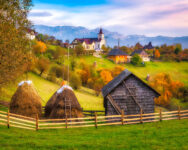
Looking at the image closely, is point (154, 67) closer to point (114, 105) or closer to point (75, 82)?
point (75, 82)

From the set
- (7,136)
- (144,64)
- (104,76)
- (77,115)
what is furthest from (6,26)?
(144,64)

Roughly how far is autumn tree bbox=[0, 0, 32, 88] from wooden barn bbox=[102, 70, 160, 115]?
11.1m

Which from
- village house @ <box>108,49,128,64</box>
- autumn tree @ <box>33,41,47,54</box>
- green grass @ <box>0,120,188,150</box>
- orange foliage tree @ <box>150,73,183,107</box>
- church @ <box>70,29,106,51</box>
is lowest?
orange foliage tree @ <box>150,73,183,107</box>

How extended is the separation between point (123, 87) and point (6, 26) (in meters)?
14.0

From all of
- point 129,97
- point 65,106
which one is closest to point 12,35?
point 65,106

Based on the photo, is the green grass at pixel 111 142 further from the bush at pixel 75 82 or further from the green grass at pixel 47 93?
the bush at pixel 75 82

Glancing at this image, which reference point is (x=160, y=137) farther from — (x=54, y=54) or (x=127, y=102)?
(x=54, y=54)

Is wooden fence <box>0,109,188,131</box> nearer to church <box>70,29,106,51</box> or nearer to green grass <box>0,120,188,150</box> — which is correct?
green grass <box>0,120,188,150</box>

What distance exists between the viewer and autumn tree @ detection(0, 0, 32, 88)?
71.5 ft

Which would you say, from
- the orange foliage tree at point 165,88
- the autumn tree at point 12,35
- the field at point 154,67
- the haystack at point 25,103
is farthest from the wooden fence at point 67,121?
the field at point 154,67

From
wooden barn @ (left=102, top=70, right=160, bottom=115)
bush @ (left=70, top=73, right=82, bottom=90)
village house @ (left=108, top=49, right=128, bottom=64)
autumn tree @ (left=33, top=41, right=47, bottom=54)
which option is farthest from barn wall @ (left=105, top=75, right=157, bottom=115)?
village house @ (left=108, top=49, right=128, bottom=64)

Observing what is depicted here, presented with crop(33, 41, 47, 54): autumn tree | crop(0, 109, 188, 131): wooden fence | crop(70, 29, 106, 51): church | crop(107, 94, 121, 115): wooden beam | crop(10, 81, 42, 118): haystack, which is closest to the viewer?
crop(0, 109, 188, 131): wooden fence

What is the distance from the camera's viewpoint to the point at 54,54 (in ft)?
220

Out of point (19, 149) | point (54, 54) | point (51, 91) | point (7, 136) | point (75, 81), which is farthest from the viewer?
point (54, 54)
